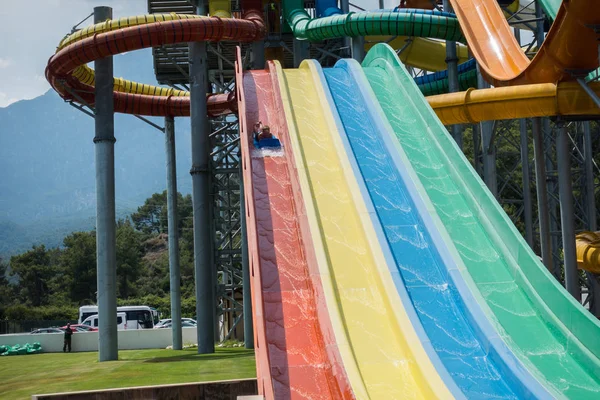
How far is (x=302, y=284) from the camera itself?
11.0 meters

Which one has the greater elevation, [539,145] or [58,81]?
[58,81]

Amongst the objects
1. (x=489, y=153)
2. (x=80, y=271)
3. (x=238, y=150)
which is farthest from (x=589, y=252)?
(x=80, y=271)

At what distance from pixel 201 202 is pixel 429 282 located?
408 inches

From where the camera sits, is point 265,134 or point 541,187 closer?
point 265,134

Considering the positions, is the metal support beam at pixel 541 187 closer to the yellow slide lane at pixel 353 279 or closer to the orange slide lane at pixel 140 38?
the yellow slide lane at pixel 353 279

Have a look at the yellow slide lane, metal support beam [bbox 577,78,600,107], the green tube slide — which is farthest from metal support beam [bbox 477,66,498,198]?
the yellow slide lane

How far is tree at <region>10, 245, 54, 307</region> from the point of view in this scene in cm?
7369

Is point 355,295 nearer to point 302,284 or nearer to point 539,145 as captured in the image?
point 302,284

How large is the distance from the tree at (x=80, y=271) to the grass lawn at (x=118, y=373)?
168 ft

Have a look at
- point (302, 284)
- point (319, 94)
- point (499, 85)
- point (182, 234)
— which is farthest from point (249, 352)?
point (182, 234)

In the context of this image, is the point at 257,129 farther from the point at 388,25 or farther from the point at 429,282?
the point at 388,25

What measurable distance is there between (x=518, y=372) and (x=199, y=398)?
4.87 m

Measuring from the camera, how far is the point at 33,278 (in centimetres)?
7431

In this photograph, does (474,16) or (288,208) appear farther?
(474,16)
